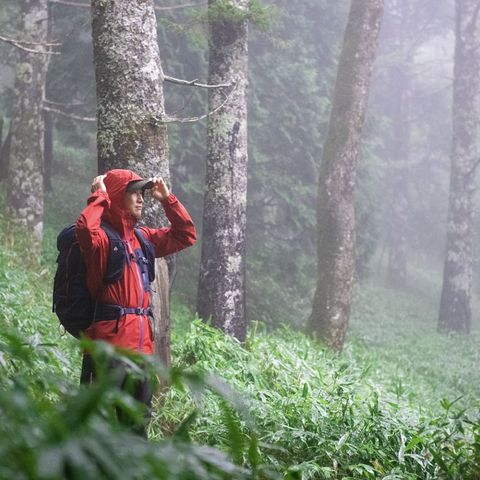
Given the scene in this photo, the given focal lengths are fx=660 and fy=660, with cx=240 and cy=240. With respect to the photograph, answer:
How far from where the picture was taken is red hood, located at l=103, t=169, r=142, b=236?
Answer: 16.4ft

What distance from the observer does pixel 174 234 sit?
5621 millimetres

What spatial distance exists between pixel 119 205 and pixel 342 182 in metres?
8.87

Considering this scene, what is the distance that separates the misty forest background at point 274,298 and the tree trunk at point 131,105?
0.22 metres

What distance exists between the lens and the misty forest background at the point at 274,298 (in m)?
1.45

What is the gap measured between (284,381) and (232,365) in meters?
0.57

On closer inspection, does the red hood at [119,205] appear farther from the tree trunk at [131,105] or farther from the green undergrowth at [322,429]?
the green undergrowth at [322,429]

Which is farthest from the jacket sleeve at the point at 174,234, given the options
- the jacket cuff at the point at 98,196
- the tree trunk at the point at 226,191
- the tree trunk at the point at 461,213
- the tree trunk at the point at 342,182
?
the tree trunk at the point at 461,213

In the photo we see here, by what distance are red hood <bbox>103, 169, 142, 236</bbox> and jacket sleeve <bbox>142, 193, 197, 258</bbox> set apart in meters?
0.50

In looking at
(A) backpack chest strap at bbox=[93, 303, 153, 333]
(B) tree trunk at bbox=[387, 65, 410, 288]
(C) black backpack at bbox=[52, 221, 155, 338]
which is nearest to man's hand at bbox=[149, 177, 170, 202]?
(C) black backpack at bbox=[52, 221, 155, 338]

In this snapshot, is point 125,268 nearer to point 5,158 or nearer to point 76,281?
point 76,281

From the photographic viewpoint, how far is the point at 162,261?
639cm

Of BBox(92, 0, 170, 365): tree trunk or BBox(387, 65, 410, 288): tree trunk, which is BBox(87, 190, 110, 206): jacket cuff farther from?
BBox(387, 65, 410, 288): tree trunk

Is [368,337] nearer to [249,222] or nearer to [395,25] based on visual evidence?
[249,222]

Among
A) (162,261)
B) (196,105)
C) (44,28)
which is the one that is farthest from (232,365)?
(196,105)
